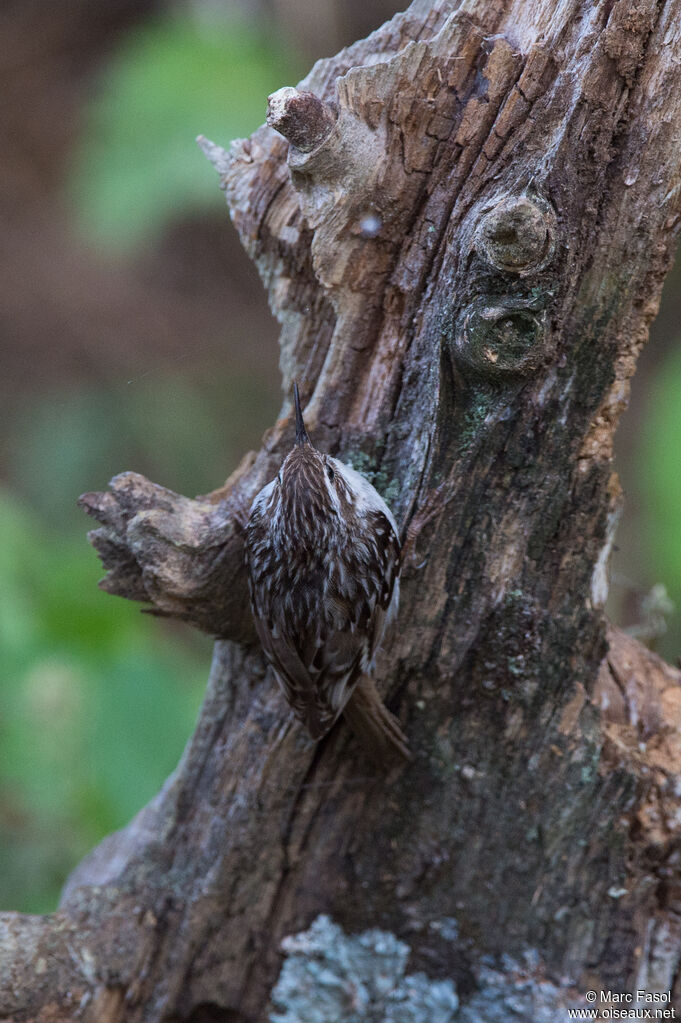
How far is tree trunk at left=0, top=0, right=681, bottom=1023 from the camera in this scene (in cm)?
176

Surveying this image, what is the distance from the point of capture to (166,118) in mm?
4184

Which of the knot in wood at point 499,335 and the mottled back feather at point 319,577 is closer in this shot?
the knot in wood at point 499,335

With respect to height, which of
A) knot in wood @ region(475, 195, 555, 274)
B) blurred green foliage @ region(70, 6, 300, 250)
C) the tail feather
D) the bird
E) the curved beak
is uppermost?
blurred green foliage @ region(70, 6, 300, 250)

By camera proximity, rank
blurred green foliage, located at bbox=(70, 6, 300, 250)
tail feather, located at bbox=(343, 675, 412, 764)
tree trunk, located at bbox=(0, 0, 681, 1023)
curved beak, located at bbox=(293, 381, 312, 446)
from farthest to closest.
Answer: blurred green foliage, located at bbox=(70, 6, 300, 250) → tail feather, located at bbox=(343, 675, 412, 764) → curved beak, located at bbox=(293, 381, 312, 446) → tree trunk, located at bbox=(0, 0, 681, 1023)

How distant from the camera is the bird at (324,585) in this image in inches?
79.0

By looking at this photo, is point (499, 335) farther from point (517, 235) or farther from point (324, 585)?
point (324, 585)

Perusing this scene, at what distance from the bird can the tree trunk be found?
0.19 ft

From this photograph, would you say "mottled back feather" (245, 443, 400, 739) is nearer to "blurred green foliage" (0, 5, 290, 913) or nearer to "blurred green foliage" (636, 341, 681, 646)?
"blurred green foliage" (0, 5, 290, 913)

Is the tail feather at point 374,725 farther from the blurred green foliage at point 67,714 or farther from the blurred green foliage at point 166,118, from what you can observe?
the blurred green foliage at point 166,118

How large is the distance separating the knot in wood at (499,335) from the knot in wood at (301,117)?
45 centimetres

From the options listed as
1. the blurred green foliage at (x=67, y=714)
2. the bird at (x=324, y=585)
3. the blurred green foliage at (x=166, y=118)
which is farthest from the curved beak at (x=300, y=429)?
the blurred green foliage at (x=166, y=118)

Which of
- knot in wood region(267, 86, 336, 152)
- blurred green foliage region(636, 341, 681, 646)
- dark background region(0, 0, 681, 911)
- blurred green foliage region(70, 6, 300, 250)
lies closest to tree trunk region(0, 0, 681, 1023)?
knot in wood region(267, 86, 336, 152)

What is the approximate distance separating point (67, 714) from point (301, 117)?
1.96m

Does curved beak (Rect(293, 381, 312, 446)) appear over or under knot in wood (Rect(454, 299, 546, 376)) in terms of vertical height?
under
